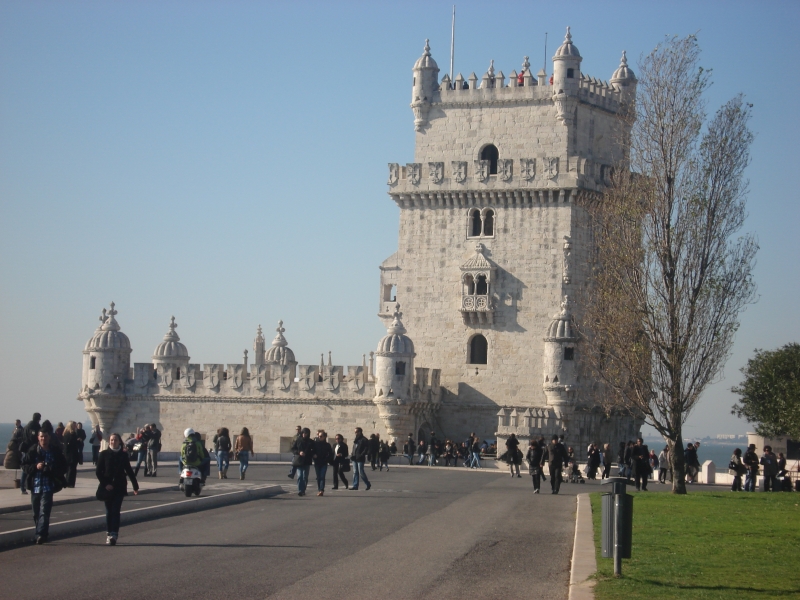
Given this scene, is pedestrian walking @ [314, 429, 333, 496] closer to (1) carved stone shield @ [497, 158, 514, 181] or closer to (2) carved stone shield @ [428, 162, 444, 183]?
(1) carved stone shield @ [497, 158, 514, 181]

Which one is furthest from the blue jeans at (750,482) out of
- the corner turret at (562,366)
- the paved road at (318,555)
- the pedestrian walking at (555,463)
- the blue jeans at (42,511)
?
the blue jeans at (42,511)

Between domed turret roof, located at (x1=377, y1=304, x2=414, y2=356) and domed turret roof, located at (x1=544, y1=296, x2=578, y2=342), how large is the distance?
5.52 meters

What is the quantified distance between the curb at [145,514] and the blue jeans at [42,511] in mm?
273

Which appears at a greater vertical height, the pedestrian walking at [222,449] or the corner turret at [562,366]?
the corner turret at [562,366]

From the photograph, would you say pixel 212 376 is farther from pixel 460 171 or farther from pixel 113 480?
pixel 113 480

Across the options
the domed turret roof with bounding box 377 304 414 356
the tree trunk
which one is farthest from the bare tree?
the domed turret roof with bounding box 377 304 414 356

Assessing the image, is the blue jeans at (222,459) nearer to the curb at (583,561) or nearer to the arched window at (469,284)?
the curb at (583,561)

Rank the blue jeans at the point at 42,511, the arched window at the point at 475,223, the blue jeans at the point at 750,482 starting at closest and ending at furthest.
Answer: the blue jeans at the point at 42,511, the blue jeans at the point at 750,482, the arched window at the point at 475,223

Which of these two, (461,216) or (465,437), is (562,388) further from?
(461,216)

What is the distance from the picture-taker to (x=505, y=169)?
49938 millimetres

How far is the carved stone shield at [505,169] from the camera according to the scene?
49.9m

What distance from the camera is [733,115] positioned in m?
32.1

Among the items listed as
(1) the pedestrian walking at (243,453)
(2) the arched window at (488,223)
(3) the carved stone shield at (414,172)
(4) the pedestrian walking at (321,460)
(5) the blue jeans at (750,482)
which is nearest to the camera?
(4) the pedestrian walking at (321,460)

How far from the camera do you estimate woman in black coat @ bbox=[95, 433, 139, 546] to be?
675 inches
